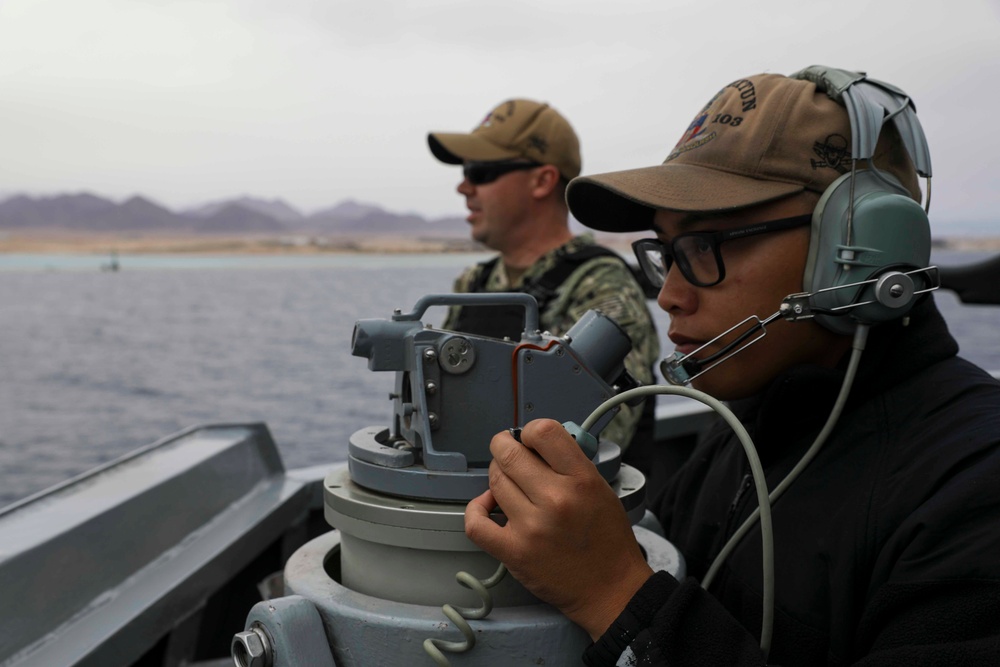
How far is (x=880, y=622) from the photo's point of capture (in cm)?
92

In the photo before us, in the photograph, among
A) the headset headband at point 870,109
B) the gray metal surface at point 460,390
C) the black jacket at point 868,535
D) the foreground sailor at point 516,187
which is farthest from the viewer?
the foreground sailor at point 516,187

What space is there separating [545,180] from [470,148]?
29cm

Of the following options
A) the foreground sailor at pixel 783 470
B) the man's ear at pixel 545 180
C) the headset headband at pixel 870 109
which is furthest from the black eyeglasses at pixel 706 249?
the man's ear at pixel 545 180

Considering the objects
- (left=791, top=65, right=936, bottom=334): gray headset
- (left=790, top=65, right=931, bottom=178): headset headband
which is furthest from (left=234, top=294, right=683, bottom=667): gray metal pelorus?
(left=790, top=65, right=931, bottom=178): headset headband

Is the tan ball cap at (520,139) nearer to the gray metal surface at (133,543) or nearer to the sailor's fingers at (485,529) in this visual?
the gray metal surface at (133,543)

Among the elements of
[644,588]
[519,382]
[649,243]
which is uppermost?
[649,243]

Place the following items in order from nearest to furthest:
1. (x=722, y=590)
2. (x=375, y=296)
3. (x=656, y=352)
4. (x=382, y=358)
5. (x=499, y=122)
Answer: (x=382, y=358) < (x=722, y=590) < (x=656, y=352) < (x=499, y=122) < (x=375, y=296)

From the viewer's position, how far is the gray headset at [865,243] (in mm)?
1078

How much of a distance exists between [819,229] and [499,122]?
1.95 m

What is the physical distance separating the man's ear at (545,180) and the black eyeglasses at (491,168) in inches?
1.0

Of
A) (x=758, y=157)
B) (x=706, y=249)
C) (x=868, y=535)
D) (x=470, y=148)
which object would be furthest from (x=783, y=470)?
(x=470, y=148)

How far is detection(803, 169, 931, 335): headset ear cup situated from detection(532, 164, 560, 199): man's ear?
70.7 inches

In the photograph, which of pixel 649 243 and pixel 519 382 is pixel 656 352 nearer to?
pixel 649 243

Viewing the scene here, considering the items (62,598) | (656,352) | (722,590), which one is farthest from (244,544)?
(722,590)
